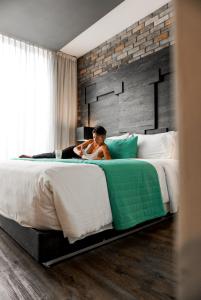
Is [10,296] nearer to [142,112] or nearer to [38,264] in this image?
[38,264]

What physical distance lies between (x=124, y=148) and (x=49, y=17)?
93.4 inches

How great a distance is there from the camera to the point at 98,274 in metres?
1.36

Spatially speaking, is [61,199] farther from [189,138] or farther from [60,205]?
[189,138]

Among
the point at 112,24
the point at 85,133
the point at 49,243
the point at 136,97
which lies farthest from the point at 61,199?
the point at 112,24

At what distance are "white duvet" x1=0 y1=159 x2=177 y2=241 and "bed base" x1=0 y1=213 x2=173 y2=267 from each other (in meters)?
0.06

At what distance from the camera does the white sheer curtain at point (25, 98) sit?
401 centimetres

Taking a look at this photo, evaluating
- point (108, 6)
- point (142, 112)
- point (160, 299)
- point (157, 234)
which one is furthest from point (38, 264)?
point (108, 6)

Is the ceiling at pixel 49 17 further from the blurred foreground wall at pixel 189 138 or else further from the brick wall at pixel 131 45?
the blurred foreground wall at pixel 189 138

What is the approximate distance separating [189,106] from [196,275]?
218mm

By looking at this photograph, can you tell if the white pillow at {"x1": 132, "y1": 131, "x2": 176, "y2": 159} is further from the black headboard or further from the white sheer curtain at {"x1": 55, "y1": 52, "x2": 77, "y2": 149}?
the white sheer curtain at {"x1": 55, "y1": 52, "x2": 77, "y2": 149}

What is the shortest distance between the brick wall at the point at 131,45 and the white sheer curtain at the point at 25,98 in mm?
782

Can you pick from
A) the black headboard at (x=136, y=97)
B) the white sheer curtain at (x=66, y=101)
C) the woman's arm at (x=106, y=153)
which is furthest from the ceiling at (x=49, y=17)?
the woman's arm at (x=106, y=153)

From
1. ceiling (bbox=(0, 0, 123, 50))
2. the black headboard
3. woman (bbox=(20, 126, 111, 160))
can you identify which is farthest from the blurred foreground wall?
ceiling (bbox=(0, 0, 123, 50))

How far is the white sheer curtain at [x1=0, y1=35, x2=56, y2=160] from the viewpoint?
4008mm
